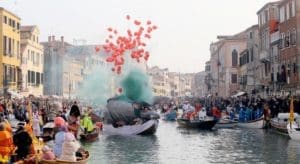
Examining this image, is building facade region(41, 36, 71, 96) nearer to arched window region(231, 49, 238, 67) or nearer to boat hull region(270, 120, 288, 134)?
arched window region(231, 49, 238, 67)

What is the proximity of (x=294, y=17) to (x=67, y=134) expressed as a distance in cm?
3670

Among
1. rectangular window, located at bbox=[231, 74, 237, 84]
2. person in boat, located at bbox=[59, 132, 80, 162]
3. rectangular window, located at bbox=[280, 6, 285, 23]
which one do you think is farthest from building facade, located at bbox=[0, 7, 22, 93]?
rectangular window, located at bbox=[231, 74, 237, 84]

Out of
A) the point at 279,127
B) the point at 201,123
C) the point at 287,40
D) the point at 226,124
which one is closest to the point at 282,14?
the point at 287,40

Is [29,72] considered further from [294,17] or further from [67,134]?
[67,134]

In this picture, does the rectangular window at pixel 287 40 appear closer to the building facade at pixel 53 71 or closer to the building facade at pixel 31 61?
the building facade at pixel 31 61

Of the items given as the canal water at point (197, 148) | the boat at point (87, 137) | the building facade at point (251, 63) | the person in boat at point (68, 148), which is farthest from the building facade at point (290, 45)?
the person in boat at point (68, 148)

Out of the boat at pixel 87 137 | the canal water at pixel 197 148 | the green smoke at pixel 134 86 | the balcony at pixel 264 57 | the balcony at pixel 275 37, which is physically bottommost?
the canal water at pixel 197 148

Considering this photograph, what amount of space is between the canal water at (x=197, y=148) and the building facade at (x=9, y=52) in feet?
71.2

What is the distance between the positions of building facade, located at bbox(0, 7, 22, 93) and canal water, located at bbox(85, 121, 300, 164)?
21714mm

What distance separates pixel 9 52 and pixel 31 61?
8313 millimetres

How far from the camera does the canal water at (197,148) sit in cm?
2397

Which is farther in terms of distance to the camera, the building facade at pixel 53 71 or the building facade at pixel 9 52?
the building facade at pixel 53 71

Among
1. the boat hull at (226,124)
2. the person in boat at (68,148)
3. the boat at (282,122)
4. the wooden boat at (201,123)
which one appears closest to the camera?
the person in boat at (68,148)

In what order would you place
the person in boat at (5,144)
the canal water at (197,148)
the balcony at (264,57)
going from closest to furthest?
1. the person in boat at (5,144)
2. the canal water at (197,148)
3. the balcony at (264,57)
